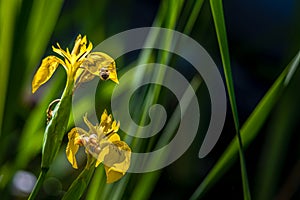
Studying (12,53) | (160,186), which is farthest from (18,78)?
(160,186)

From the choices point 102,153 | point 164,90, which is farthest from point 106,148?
point 164,90

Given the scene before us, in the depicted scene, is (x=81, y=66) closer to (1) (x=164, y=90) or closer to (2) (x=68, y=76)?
(2) (x=68, y=76)

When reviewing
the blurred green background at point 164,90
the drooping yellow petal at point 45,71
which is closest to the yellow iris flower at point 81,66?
the drooping yellow petal at point 45,71

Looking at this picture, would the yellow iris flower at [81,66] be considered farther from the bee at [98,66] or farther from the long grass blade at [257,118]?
the long grass blade at [257,118]

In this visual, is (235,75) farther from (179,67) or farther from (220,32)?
(220,32)

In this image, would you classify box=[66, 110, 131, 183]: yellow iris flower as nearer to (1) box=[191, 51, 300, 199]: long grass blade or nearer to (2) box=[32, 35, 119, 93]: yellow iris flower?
(2) box=[32, 35, 119, 93]: yellow iris flower

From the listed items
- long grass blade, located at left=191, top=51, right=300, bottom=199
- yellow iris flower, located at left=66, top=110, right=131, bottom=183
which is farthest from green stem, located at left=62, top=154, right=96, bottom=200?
long grass blade, located at left=191, top=51, right=300, bottom=199
